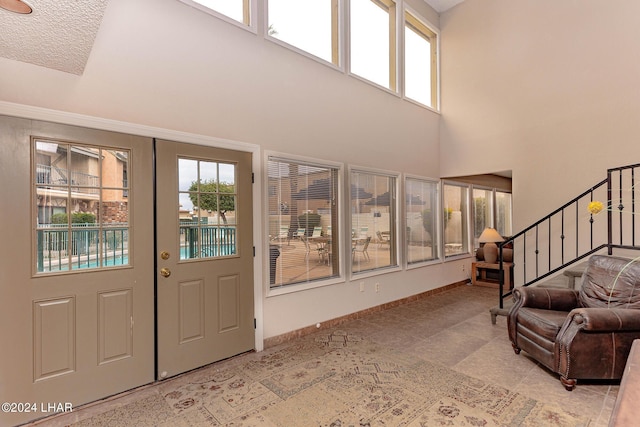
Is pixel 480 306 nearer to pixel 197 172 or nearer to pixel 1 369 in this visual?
pixel 197 172

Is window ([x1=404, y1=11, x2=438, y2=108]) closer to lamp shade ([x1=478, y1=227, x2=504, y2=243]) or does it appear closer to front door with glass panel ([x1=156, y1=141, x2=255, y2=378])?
lamp shade ([x1=478, y1=227, x2=504, y2=243])

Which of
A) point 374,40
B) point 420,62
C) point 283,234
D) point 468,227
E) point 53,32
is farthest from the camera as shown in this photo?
point 468,227

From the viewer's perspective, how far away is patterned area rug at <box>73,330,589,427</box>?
2.19 metres

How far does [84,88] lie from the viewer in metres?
2.40

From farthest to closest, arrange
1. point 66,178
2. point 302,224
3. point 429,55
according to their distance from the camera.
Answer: point 429,55, point 302,224, point 66,178

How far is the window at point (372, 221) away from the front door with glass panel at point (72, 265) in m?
2.63

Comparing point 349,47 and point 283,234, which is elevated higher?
point 349,47

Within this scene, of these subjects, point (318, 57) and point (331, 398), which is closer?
point (331, 398)

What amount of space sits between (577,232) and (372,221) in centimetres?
268

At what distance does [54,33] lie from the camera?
73.7 inches

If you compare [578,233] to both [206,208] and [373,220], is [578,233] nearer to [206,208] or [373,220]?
[373,220]

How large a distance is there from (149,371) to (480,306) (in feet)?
14.9

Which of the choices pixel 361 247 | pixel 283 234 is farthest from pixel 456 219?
pixel 283 234

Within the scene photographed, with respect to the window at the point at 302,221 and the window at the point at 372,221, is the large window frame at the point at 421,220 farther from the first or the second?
the window at the point at 302,221
